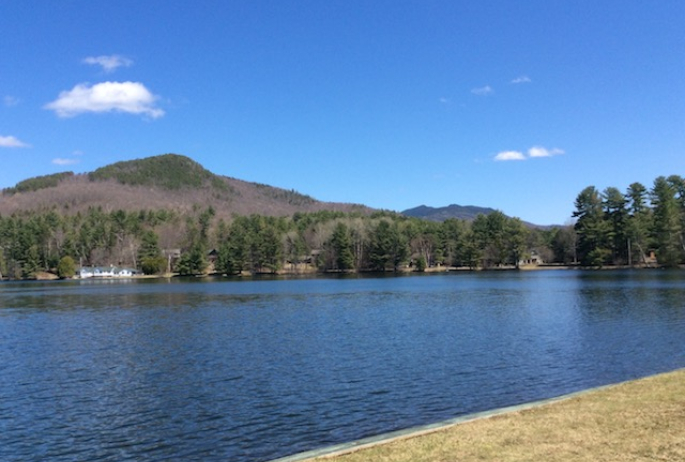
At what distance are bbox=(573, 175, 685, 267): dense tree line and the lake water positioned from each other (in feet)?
249

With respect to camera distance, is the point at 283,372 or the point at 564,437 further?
the point at 283,372

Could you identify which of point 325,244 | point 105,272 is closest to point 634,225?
point 325,244

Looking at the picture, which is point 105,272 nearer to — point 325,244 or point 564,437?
point 325,244

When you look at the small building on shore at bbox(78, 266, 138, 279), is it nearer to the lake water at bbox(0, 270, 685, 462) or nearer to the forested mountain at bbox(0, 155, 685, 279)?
the forested mountain at bbox(0, 155, 685, 279)

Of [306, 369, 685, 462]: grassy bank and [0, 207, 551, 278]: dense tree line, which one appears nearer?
[306, 369, 685, 462]: grassy bank

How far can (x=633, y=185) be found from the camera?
117438mm

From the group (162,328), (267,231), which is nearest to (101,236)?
(267,231)

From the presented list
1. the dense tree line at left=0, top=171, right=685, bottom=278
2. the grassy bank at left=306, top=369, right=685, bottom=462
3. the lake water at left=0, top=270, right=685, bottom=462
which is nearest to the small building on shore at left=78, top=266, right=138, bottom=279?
the dense tree line at left=0, top=171, right=685, bottom=278

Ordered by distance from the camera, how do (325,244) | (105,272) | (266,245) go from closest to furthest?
(266,245) < (325,244) < (105,272)

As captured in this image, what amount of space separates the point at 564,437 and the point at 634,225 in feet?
383

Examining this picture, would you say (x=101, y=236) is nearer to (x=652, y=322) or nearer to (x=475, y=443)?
(x=652, y=322)

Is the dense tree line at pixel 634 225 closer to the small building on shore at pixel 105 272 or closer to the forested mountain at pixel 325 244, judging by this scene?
the forested mountain at pixel 325 244

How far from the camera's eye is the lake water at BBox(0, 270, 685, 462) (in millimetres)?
13961

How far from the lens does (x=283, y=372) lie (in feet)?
68.5
